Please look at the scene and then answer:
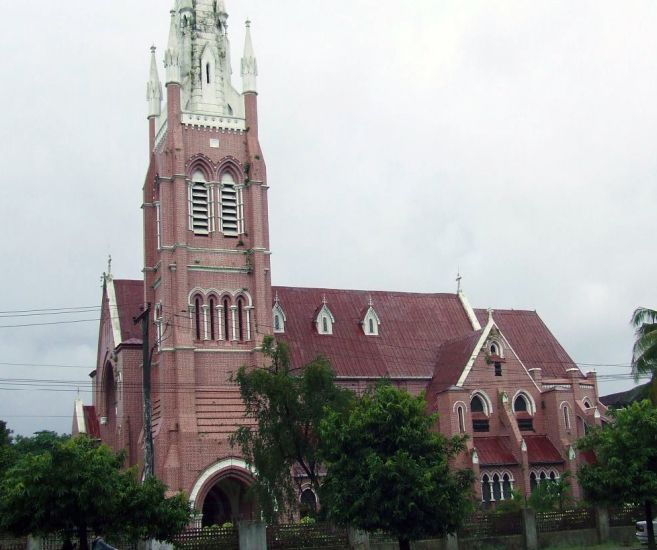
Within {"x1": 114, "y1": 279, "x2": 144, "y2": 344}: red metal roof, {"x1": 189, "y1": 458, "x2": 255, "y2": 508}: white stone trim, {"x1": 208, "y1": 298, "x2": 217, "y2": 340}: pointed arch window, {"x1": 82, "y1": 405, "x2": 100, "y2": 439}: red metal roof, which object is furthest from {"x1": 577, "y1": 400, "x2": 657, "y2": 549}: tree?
{"x1": 82, "y1": 405, "x2": 100, "y2": 439}: red metal roof

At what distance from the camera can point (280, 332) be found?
187 feet

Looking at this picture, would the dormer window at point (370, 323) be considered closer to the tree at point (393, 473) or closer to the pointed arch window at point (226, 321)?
the pointed arch window at point (226, 321)

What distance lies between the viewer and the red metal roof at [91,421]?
58.2m

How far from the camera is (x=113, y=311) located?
183ft

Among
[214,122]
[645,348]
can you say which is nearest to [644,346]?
[645,348]

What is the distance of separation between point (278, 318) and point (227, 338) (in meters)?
6.48

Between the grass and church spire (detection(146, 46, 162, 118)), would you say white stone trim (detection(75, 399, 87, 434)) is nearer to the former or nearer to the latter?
church spire (detection(146, 46, 162, 118))

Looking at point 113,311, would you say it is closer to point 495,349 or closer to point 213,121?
point 213,121

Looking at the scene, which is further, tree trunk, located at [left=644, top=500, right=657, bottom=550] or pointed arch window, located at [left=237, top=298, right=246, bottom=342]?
pointed arch window, located at [left=237, top=298, right=246, bottom=342]

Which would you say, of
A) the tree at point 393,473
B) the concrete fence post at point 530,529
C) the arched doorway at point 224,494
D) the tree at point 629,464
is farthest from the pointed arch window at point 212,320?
the tree at point 629,464

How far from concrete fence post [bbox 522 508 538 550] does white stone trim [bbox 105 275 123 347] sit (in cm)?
2401

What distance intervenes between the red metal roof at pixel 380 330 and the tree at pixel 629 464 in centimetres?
1993

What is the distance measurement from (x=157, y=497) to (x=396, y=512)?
770 cm

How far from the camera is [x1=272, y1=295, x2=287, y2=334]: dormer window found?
2245 inches
